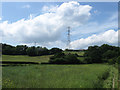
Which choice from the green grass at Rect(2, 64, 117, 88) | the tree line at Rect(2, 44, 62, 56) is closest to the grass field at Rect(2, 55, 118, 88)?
the green grass at Rect(2, 64, 117, 88)

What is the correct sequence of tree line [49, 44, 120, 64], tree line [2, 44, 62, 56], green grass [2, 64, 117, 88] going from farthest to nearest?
tree line [2, 44, 62, 56]
tree line [49, 44, 120, 64]
green grass [2, 64, 117, 88]

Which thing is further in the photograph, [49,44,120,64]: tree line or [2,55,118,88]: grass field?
[49,44,120,64]: tree line

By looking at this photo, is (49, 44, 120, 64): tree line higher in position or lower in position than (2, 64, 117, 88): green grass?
lower

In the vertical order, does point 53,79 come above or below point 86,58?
above

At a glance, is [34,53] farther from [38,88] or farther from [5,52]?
[38,88]

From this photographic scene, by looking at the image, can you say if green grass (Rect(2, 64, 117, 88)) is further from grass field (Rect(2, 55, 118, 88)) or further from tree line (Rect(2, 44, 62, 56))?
→ tree line (Rect(2, 44, 62, 56))

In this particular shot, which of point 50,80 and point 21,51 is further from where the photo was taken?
point 21,51

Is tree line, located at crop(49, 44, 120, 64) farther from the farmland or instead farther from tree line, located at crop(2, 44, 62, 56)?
the farmland

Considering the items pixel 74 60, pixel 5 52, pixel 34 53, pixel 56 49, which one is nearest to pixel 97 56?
pixel 74 60

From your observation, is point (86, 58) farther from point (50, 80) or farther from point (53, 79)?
point (50, 80)

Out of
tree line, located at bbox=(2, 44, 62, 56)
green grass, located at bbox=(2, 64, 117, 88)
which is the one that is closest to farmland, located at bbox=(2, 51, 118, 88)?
green grass, located at bbox=(2, 64, 117, 88)

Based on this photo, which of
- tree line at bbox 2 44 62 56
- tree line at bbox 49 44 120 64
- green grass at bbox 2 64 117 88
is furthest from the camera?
tree line at bbox 2 44 62 56

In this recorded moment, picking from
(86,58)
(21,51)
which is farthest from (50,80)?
(21,51)

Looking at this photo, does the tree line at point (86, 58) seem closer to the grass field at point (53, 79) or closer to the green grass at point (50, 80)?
the grass field at point (53, 79)
